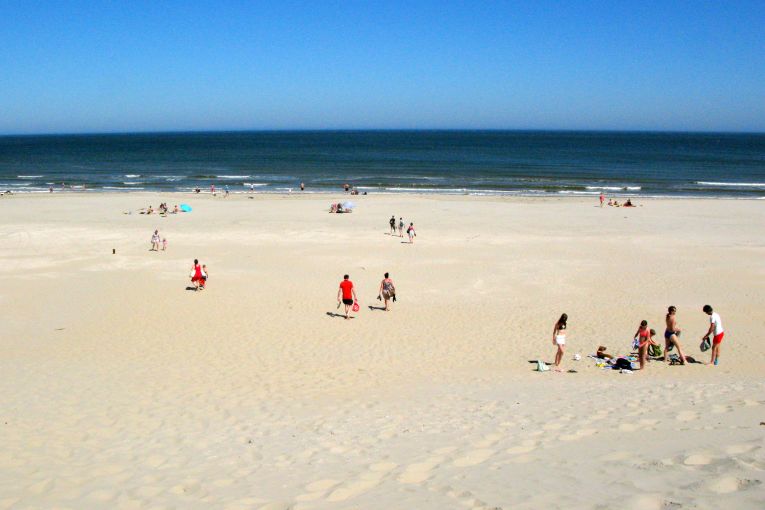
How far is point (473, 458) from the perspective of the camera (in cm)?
643

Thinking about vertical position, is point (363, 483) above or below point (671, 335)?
above

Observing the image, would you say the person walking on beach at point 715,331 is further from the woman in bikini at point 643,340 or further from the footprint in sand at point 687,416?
the footprint in sand at point 687,416

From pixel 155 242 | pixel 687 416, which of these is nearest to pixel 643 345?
pixel 687 416

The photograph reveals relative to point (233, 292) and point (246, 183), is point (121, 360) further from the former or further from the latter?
point (246, 183)

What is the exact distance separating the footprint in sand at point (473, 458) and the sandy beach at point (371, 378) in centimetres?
3

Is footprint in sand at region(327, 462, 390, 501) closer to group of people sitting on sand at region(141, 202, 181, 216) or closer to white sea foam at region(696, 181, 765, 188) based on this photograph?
group of people sitting on sand at region(141, 202, 181, 216)

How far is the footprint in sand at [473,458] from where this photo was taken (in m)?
6.25

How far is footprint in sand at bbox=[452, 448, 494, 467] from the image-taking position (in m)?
6.25

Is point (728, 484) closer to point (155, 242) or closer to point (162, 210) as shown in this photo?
point (155, 242)

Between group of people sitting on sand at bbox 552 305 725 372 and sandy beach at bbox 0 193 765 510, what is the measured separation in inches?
12.7

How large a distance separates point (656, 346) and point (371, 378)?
5.63 meters

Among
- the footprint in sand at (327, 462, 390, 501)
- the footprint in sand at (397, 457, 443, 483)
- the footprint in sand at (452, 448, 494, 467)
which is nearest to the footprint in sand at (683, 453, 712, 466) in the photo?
the footprint in sand at (452, 448, 494, 467)

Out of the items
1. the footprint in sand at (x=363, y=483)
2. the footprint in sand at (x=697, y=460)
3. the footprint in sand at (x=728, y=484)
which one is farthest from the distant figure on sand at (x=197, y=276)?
the footprint in sand at (x=728, y=484)

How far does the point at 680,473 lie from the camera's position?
5211mm
